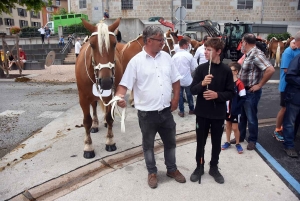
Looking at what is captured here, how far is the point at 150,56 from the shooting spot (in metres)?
3.09

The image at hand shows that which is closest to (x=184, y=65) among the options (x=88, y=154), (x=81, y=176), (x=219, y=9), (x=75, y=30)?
(x=88, y=154)

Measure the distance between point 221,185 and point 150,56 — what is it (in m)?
1.94

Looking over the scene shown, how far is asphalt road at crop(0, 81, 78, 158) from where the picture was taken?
5387 mm

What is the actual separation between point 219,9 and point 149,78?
29.0 metres

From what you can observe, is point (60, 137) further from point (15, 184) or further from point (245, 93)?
point (245, 93)

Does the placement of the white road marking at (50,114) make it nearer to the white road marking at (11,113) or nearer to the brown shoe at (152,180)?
the white road marking at (11,113)

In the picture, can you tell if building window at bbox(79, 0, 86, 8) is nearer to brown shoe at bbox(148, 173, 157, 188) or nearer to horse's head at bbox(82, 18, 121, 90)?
horse's head at bbox(82, 18, 121, 90)

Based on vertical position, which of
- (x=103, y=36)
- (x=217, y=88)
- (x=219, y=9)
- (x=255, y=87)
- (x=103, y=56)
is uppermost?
(x=219, y=9)

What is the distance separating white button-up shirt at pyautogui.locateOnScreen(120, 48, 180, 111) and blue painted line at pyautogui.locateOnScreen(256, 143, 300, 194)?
6.64 feet

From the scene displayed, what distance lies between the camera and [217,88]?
3225 millimetres

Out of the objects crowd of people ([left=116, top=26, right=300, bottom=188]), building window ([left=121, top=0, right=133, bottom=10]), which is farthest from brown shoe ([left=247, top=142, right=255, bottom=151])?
building window ([left=121, top=0, right=133, bottom=10])

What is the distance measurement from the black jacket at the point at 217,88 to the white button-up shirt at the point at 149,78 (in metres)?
0.42

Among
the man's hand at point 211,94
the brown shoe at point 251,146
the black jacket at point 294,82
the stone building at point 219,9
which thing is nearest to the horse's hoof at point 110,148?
the man's hand at point 211,94

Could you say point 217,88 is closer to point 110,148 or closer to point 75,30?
point 110,148
